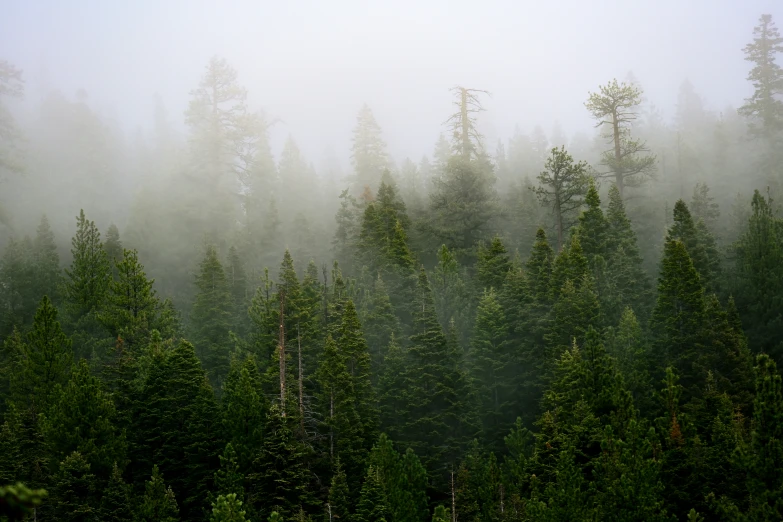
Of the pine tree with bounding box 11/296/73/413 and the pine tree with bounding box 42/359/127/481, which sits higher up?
the pine tree with bounding box 11/296/73/413

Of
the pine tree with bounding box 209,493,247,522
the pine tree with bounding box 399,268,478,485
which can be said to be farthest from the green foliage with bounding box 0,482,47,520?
the pine tree with bounding box 399,268,478,485

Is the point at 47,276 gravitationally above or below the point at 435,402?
above

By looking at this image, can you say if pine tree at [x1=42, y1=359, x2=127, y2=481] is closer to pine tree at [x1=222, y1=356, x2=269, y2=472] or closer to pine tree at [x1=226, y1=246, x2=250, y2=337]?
pine tree at [x1=222, y1=356, x2=269, y2=472]

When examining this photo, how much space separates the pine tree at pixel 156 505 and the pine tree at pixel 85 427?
293 centimetres

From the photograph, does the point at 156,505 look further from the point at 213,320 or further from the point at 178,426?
the point at 213,320

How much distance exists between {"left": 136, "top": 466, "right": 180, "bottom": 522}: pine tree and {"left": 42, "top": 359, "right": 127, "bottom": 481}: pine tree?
2931 millimetres

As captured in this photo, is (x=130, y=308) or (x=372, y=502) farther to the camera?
(x=130, y=308)

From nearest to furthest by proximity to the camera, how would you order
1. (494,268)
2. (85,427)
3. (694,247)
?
1. (85,427)
2. (694,247)
3. (494,268)

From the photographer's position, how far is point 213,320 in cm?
4722

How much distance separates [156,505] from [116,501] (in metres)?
2.16

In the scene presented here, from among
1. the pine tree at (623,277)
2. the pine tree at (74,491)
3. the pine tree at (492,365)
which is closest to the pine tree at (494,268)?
the pine tree at (492,365)

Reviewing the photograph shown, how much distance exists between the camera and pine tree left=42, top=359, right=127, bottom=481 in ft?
102

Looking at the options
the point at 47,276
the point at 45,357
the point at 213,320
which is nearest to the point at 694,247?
the point at 213,320

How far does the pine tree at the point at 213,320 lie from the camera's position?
45.1 meters
